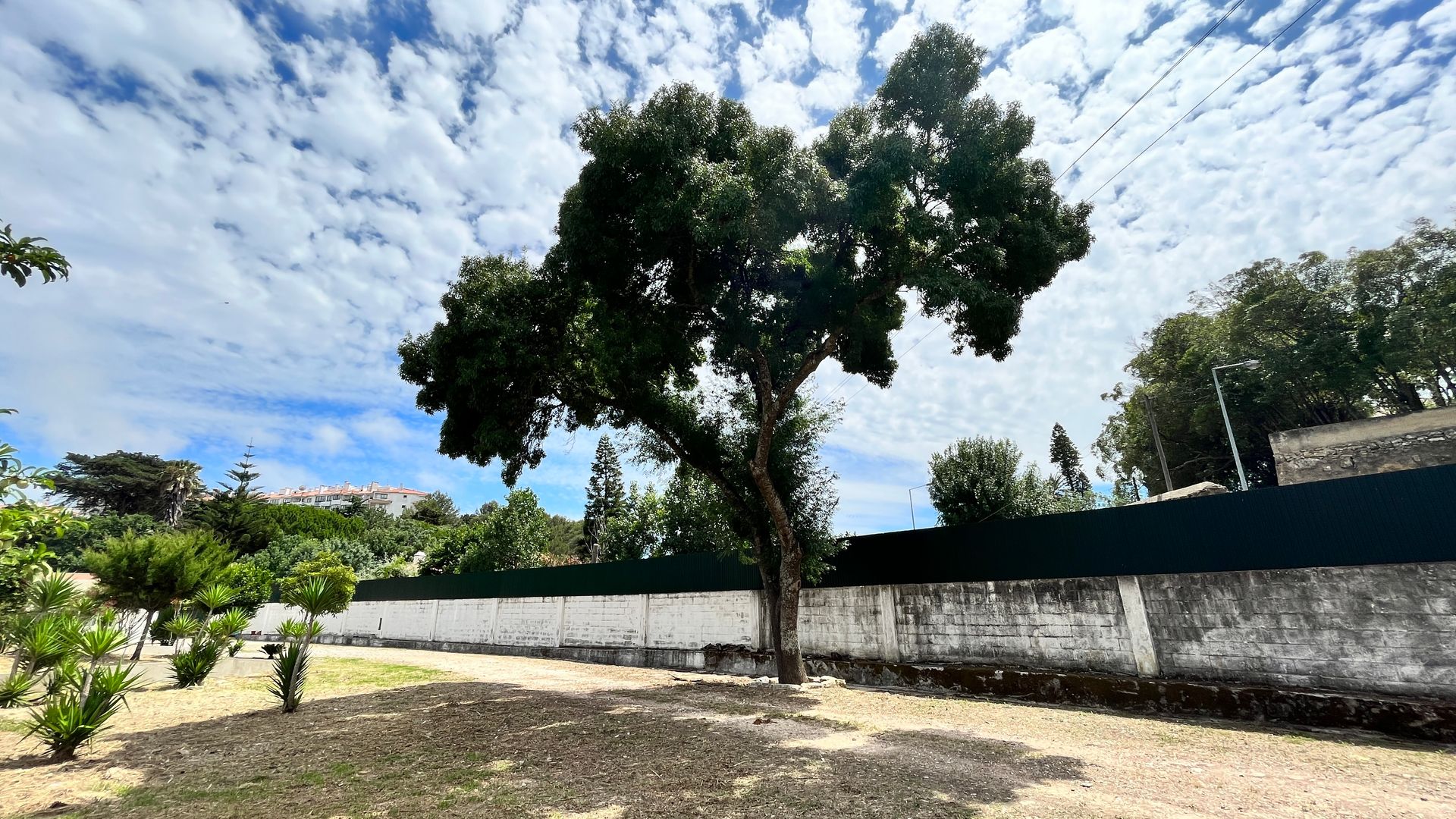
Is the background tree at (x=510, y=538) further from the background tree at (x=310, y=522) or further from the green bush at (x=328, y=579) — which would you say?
the background tree at (x=310, y=522)

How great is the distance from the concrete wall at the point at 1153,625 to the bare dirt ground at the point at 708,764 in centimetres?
132

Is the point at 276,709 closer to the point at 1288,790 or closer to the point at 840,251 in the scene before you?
the point at 840,251

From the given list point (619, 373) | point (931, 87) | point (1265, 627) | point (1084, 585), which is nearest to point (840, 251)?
point (931, 87)

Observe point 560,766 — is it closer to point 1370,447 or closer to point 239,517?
point 1370,447

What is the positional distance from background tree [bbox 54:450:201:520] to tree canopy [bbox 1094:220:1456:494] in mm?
78945

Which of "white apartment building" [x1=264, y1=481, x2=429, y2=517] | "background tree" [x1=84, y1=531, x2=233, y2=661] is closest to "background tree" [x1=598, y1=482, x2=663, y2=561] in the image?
"background tree" [x1=84, y1=531, x2=233, y2=661]

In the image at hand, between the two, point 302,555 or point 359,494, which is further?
point 359,494

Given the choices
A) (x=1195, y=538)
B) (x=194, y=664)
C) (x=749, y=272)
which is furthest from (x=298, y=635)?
(x=1195, y=538)

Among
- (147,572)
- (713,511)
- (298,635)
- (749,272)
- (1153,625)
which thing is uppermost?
(749,272)

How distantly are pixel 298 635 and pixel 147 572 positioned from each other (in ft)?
38.3

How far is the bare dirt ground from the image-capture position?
505cm

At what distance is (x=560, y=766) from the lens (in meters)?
6.27

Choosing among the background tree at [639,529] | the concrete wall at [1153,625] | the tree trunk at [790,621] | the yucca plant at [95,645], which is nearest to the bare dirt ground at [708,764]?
the yucca plant at [95,645]

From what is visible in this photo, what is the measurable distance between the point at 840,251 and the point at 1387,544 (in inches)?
378
